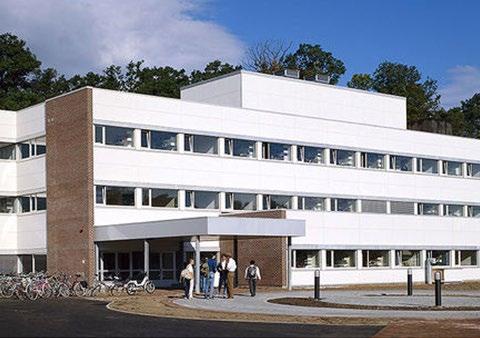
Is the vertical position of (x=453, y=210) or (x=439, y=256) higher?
(x=453, y=210)

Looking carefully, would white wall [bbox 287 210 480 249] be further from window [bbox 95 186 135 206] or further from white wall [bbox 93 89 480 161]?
window [bbox 95 186 135 206]

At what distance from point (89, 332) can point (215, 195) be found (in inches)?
1171

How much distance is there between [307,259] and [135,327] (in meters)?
31.8

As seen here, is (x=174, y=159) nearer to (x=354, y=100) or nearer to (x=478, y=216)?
(x=354, y=100)

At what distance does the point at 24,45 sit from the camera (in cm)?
8281

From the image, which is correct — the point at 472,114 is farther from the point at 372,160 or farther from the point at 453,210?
the point at 372,160

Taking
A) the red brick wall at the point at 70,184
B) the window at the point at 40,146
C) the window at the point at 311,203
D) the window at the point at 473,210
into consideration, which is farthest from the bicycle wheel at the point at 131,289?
the window at the point at 473,210

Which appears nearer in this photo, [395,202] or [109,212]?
[109,212]

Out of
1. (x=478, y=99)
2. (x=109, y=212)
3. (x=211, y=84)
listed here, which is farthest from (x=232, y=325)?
(x=478, y=99)

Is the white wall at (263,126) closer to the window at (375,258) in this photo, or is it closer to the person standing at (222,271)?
the window at (375,258)

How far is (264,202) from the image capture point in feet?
168

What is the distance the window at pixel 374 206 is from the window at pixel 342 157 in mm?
2715

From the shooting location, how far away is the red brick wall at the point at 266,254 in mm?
45250

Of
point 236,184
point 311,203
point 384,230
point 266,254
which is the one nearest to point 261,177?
point 236,184
